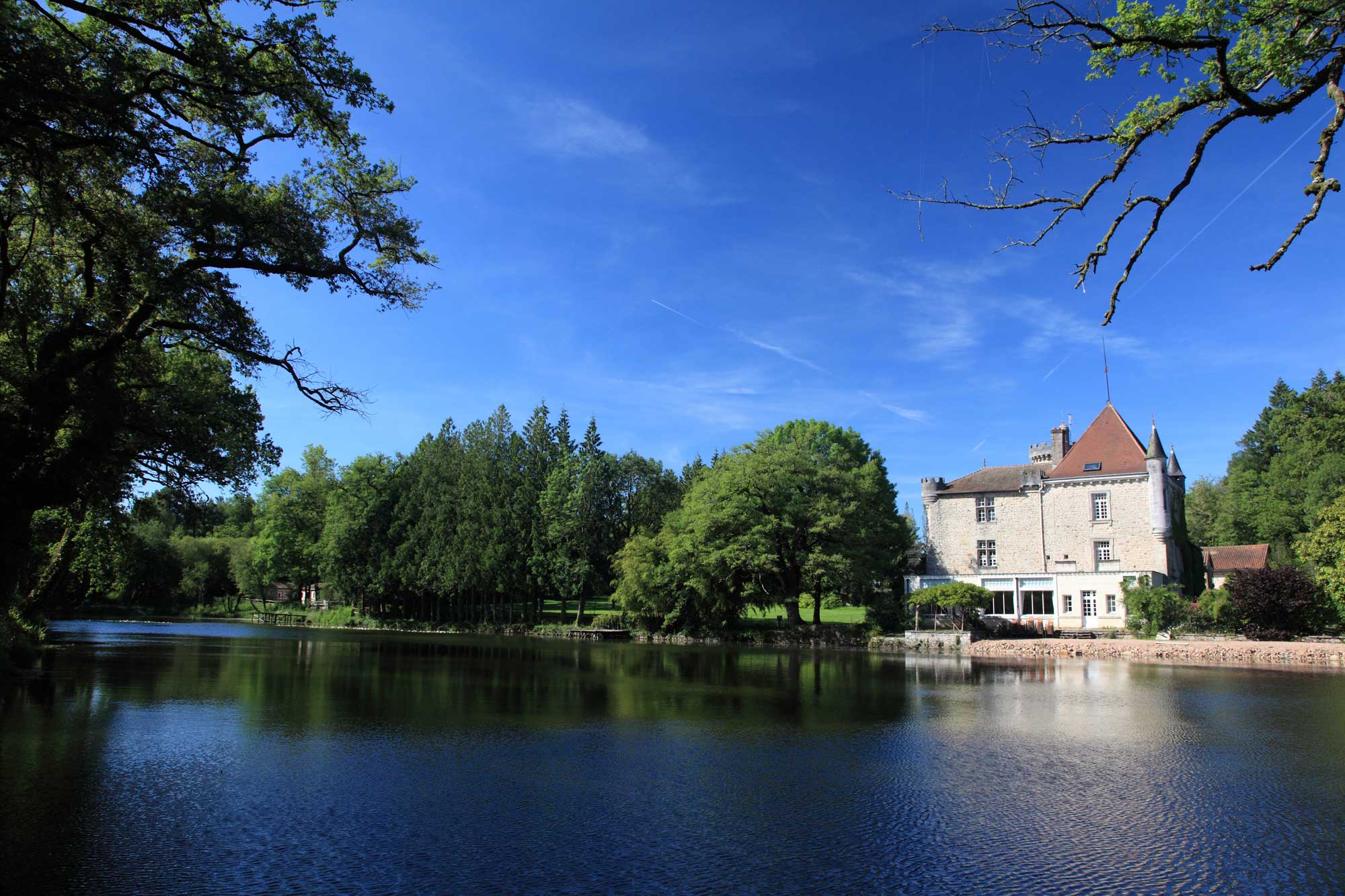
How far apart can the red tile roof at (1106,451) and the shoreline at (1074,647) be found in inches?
453

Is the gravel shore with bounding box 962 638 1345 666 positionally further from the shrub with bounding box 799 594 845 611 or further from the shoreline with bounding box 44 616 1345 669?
the shrub with bounding box 799 594 845 611

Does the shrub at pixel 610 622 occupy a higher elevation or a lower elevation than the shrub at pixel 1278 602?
lower

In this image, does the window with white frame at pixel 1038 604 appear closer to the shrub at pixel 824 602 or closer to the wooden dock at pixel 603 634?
the shrub at pixel 824 602

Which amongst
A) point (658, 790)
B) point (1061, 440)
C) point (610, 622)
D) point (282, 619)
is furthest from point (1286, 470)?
point (282, 619)

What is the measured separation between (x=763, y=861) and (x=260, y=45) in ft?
39.5

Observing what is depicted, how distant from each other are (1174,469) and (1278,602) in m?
17.1

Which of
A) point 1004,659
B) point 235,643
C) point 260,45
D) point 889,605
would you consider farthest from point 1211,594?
point 235,643

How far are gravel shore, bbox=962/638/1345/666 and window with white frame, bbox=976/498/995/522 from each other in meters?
11.2

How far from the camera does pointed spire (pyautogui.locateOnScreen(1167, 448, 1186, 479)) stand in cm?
4706

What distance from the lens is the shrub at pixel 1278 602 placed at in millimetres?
33562

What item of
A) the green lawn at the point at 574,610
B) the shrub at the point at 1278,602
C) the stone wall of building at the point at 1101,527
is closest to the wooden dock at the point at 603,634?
the green lawn at the point at 574,610

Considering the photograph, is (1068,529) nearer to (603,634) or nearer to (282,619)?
(603,634)

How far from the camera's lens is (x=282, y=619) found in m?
66.3

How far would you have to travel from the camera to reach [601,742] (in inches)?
467
